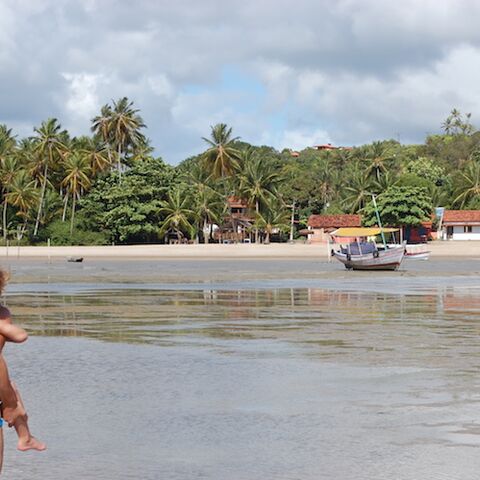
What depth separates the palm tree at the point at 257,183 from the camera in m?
103

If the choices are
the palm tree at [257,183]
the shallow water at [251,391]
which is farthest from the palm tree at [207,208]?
the shallow water at [251,391]

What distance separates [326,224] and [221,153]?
13.9 m

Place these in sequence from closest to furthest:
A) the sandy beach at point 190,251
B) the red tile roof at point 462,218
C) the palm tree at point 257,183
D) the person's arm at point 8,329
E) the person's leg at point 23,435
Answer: the person's arm at point 8,329
the person's leg at point 23,435
the sandy beach at point 190,251
the palm tree at point 257,183
the red tile roof at point 462,218

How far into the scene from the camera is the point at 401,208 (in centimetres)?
9788

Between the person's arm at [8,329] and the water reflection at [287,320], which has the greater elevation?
the person's arm at [8,329]

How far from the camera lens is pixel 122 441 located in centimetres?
952

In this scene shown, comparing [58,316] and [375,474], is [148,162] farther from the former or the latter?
[375,474]

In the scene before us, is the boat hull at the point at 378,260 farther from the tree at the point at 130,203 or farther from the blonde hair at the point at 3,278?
the blonde hair at the point at 3,278

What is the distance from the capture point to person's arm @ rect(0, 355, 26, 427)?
6.20 m

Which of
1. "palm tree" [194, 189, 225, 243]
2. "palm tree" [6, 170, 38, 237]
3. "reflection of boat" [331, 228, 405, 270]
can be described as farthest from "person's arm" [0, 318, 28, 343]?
"palm tree" [6, 170, 38, 237]

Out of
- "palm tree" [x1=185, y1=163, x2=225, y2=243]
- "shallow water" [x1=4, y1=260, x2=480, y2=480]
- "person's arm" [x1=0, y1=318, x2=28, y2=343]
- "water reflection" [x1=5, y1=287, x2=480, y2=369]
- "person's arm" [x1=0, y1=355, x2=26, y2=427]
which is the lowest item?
"shallow water" [x1=4, y1=260, x2=480, y2=480]

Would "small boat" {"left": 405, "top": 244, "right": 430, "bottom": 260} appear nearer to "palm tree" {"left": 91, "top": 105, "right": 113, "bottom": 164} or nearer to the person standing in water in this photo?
"palm tree" {"left": 91, "top": 105, "right": 113, "bottom": 164}

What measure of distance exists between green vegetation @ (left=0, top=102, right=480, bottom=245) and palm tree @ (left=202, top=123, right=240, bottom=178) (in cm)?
10

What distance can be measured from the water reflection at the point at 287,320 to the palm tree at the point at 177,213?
57845 mm
